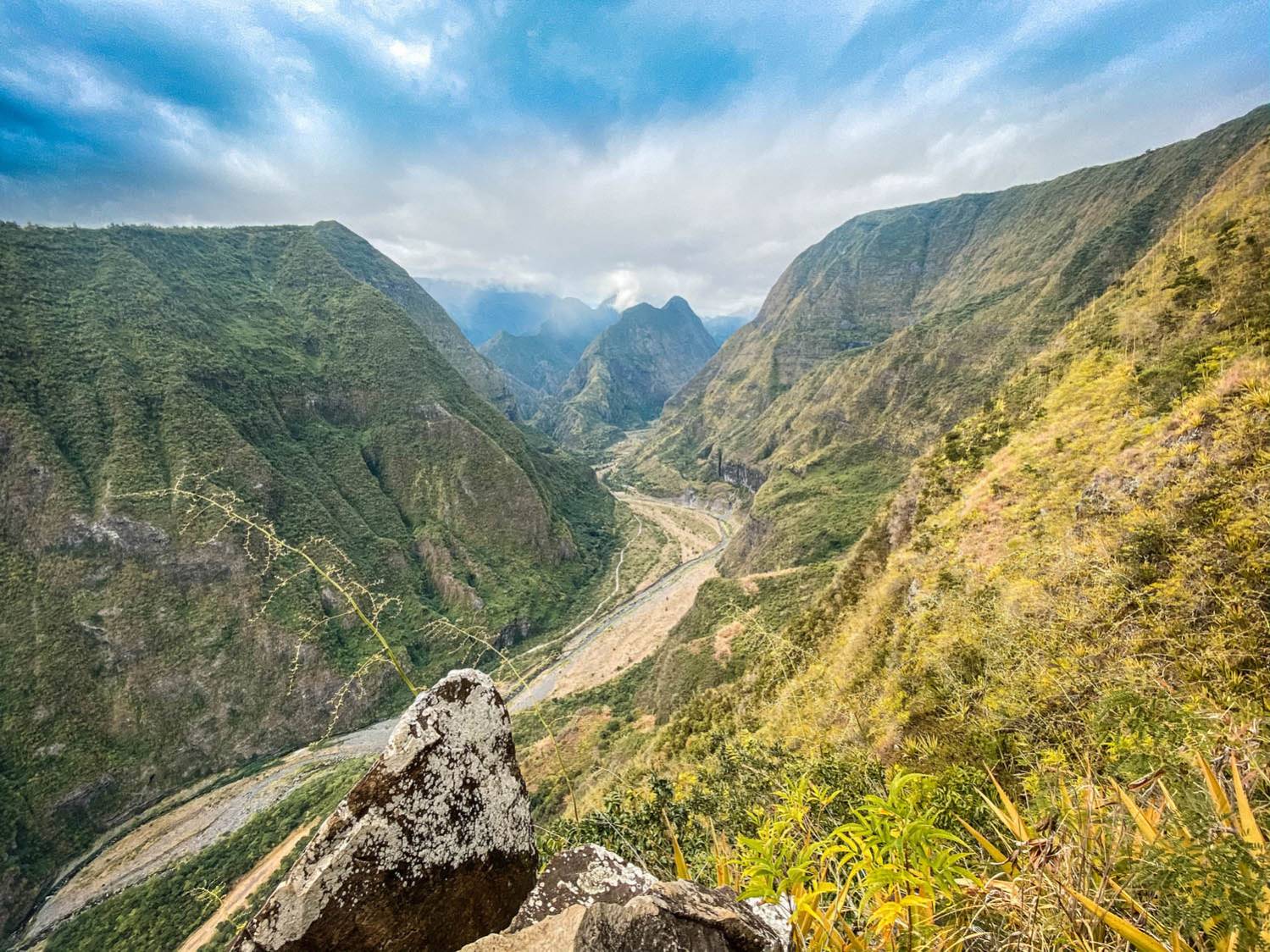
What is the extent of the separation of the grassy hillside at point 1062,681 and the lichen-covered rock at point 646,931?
0.41 m

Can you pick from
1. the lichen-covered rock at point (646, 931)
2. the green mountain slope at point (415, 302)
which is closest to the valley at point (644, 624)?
the lichen-covered rock at point (646, 931)

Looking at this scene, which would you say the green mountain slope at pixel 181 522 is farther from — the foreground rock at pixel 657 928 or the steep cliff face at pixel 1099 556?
the foreground rock at pixel 657 928

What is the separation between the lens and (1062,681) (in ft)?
18.0

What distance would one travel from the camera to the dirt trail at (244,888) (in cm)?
2903

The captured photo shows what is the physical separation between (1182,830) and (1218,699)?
3855 mm

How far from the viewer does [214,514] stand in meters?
55.2

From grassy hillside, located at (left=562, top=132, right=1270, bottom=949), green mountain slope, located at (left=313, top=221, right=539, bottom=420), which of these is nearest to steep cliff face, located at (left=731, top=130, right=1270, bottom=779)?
grassy hillside, located at (left=562, top=132, right=1270, bottom=949)

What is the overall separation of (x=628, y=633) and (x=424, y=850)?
63663mm

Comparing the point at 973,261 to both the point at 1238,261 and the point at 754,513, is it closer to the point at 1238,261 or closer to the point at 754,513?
the point at 754,513

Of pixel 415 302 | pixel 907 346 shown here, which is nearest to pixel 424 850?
pixel 907 346

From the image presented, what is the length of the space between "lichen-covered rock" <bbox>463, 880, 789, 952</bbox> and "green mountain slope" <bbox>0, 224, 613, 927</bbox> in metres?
26.0

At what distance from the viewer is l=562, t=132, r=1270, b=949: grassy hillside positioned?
2.06m

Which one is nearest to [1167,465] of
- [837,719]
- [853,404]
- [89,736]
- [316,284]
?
[837,719]

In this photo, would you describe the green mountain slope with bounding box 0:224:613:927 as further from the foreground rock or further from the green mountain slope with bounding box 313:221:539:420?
the green mountain slope with bounding box 313:221:539:420
